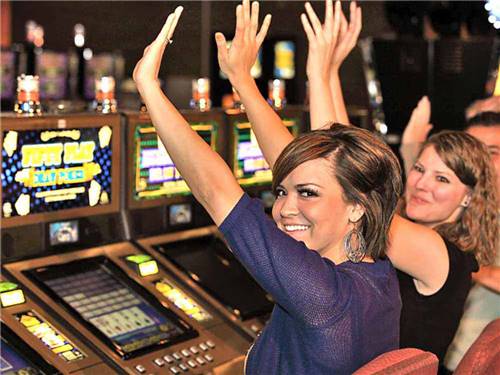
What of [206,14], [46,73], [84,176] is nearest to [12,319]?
[84,176]

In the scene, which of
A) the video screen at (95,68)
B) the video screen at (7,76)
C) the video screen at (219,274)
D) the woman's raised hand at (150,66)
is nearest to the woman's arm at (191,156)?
the woman's raised hand at (150,66)

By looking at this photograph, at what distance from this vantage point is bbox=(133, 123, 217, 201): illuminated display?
321cm

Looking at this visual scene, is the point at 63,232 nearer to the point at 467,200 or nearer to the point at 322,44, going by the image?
the point at 322,44

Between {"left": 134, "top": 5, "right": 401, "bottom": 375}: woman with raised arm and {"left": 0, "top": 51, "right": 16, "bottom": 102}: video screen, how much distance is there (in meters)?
7.08

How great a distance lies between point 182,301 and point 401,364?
4.57 feet

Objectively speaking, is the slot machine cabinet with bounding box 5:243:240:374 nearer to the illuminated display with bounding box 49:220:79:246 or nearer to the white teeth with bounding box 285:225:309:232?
the illuminated display with bounding box 49:220:79:246

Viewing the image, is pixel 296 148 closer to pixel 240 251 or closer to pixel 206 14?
pixel 240 251

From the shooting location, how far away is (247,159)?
3.69 metres

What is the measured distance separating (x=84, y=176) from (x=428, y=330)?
1143 millimetres

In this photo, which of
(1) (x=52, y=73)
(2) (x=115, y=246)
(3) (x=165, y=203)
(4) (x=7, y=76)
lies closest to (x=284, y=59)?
(1) (x=52, y=73)

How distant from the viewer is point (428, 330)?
2.58m

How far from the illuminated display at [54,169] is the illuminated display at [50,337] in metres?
0.32

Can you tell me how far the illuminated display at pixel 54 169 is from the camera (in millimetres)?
2820

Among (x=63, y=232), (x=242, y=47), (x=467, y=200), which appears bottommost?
(x=63, y=232)
